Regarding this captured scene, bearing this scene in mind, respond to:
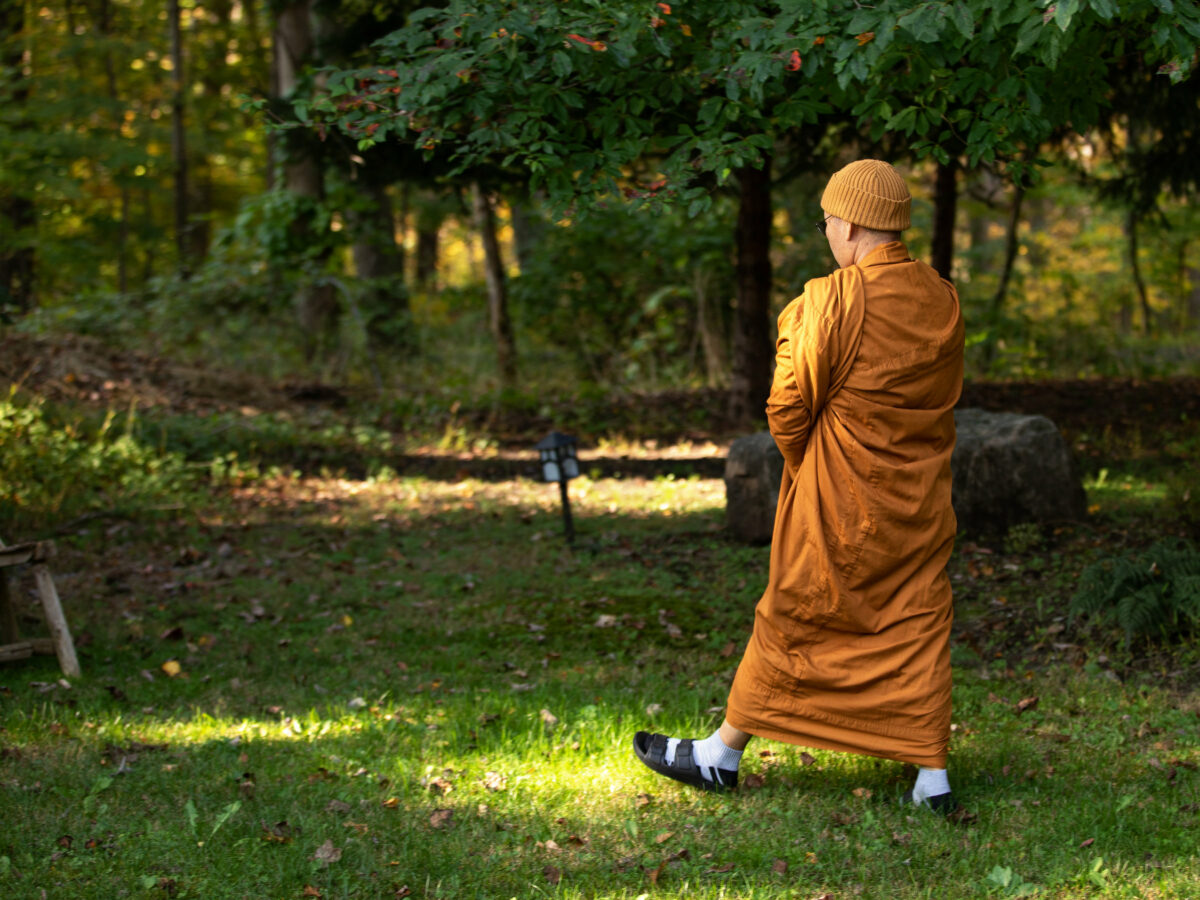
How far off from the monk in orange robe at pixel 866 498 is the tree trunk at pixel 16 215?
569 inches

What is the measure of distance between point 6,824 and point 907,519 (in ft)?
10.5

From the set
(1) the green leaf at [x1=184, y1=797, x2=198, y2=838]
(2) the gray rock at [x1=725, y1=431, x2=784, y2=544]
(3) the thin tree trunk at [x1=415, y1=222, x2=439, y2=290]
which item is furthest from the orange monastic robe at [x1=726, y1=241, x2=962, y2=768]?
(3) the thin tree trunk at [x1=415, y1=222, x2=439, y2=290]

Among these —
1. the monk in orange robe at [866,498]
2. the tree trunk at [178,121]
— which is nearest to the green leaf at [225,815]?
the monk in orange robe at [866,498]

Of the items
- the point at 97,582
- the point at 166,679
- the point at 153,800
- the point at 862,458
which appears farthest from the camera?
the point at 97,582

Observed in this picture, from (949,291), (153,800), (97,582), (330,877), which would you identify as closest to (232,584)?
(97,582)

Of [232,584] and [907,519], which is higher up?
[907,519]

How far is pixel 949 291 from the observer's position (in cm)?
337

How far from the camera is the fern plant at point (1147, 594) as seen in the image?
484cm

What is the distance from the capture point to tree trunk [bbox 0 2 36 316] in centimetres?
1546

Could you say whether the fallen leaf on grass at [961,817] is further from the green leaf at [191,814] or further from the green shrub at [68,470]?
the green shrub at [68,470]

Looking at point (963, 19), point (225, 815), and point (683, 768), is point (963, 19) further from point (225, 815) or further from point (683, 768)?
point (225, 815)

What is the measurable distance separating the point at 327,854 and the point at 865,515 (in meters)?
2.06

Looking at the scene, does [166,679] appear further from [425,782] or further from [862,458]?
[862,458]

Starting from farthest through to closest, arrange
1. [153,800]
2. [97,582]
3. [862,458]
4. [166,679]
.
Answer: [97,582] → [166,679] → [153,800] → [862,458]
